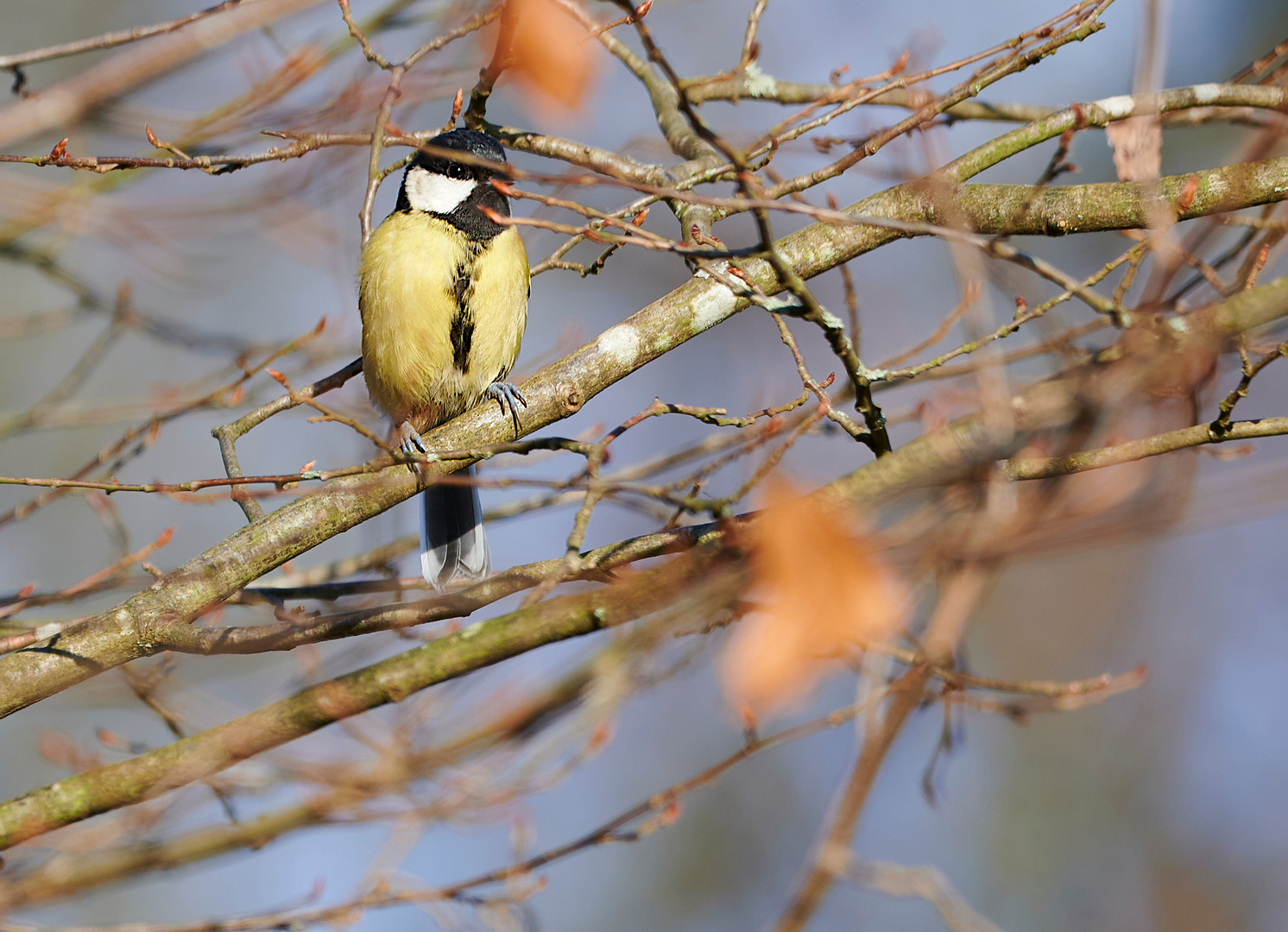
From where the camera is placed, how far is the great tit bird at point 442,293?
3.05m

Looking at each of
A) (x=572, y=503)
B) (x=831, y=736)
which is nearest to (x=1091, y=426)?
(x=572, y=503)

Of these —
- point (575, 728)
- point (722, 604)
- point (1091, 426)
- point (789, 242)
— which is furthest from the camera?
point (789, 242)

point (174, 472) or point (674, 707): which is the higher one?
point (174, 472)

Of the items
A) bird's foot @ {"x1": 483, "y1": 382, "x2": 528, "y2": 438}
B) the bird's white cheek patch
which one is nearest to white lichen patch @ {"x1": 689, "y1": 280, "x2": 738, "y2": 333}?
bird's foot @ {"x1": 483, "y1": 382, "x2": 528, "y2": 438}

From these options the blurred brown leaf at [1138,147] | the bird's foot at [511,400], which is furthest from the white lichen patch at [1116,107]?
the bird's foot at [511,400]

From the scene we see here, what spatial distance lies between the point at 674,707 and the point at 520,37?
5324mm

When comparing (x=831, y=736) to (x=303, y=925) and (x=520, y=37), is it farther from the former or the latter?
(x=520, y=37)

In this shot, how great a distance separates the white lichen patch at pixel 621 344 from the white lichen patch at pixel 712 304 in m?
0.15

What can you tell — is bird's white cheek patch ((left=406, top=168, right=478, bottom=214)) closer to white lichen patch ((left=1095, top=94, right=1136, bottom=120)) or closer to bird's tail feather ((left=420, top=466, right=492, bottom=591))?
bird's tail feather ((left=420, top=466, right=492, bottom=591))

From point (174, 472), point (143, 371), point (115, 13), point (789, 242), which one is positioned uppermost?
point (115, 13)

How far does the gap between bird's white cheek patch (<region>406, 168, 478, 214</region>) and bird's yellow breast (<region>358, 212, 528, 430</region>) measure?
5 cm

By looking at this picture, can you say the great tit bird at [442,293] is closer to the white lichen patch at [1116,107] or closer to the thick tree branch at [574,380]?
the thick tree branch at [574,380]

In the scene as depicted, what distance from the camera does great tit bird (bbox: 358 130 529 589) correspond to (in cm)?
305

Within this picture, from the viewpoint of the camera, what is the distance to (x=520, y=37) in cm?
222
